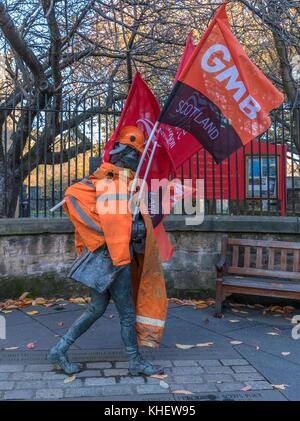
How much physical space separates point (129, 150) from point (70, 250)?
290cm

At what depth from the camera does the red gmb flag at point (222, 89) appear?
4.29 meters

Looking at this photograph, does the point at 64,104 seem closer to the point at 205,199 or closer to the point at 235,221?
the point at 205,199

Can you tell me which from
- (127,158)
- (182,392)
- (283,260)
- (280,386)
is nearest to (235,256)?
(283,260)

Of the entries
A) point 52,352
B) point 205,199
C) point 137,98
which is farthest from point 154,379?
point 205,199

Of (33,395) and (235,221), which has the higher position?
(235,221)

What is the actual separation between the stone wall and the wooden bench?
274 mm

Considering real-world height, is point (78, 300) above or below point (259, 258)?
below

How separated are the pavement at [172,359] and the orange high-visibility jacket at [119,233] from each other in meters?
0.46

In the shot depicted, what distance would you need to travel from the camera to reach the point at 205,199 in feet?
23.7

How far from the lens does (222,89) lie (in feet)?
14.3

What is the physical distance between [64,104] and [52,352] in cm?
Result: 451

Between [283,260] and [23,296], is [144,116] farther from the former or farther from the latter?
[23,296]

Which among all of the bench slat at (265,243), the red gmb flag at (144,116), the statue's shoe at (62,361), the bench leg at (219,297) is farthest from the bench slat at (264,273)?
the statue's shoe at (62,361)

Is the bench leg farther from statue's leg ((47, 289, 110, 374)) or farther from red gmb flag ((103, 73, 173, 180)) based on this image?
statue's leg ((47, 289, 110, 374))
